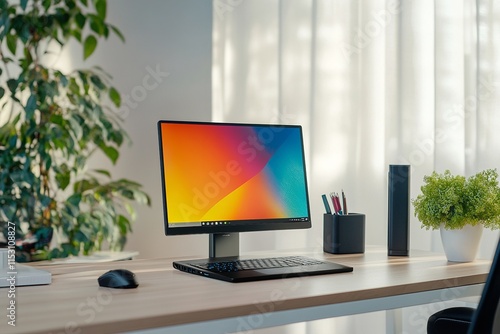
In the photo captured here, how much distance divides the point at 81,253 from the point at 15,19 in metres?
1.07

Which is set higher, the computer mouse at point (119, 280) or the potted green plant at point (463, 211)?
the potted green plant at point (463, 211)

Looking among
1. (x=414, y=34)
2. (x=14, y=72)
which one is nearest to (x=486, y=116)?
(x=414, y=34)

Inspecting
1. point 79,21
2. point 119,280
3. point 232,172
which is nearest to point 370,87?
point 232,172

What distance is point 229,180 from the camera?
203 centimetres

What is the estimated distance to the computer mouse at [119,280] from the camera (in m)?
1.57

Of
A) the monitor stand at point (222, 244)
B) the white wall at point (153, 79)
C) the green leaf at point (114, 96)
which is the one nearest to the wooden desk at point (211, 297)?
the monitor stand at point (222, 244)

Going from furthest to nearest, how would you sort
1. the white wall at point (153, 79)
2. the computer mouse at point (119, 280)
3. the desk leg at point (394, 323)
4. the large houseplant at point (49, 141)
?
the white wall at point (153, 79), the large houseplant at point (49, 141), the desk leg at point (394, 323), the computer mouse at point (119, 280)

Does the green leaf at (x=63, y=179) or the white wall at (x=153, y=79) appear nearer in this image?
the green leaf at (x=63, y=179)

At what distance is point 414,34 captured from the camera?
2.81 meters

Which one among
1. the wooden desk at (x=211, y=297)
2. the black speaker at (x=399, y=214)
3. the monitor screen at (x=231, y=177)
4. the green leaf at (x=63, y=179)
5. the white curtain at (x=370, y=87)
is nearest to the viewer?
the wooden desk at (x=211, y=297)

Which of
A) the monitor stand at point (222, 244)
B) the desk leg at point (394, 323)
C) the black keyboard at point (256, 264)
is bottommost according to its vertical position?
the desk leg at point (394, 323)

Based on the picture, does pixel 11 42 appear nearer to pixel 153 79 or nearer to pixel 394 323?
pixel 153 79

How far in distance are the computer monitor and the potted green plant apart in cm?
38

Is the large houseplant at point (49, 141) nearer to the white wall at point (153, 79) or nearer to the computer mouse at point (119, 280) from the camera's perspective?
the white wall at point (153, 79)
